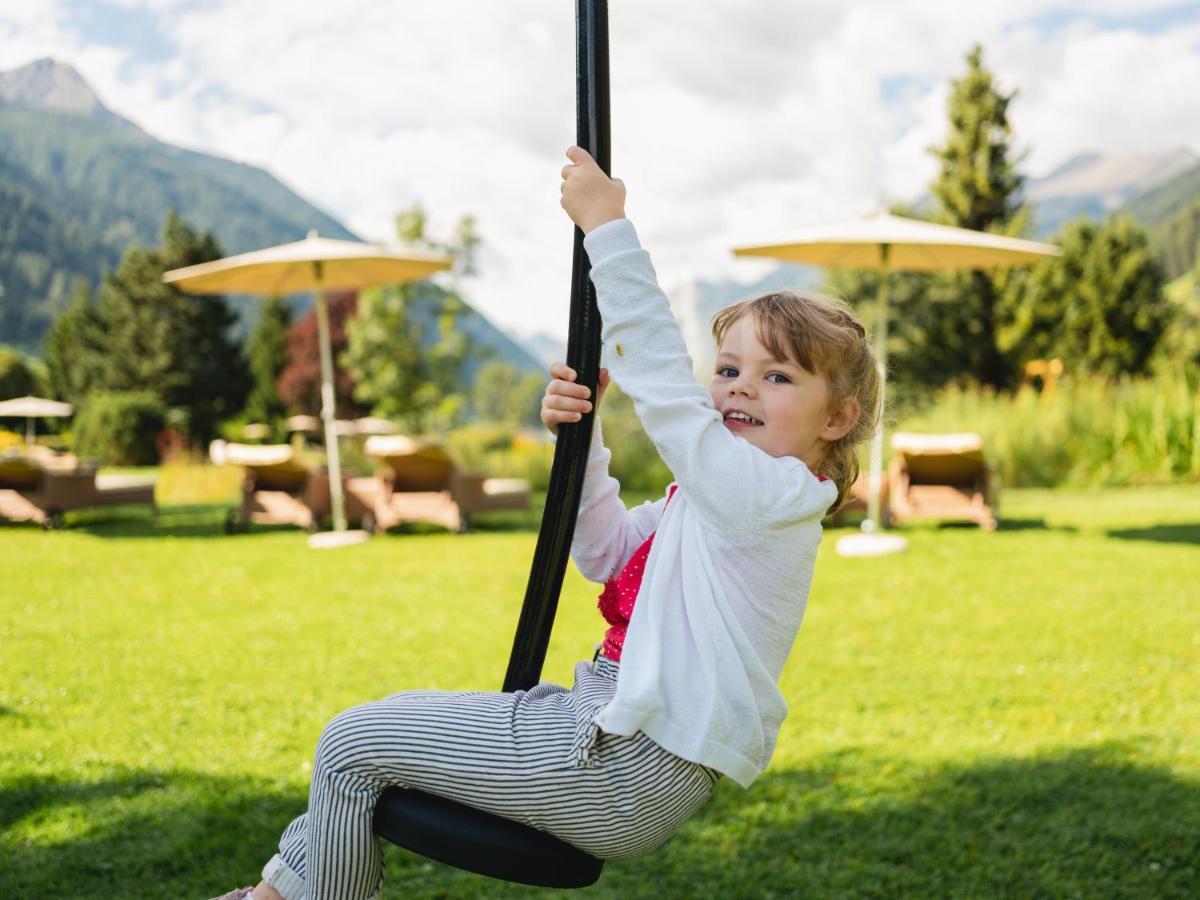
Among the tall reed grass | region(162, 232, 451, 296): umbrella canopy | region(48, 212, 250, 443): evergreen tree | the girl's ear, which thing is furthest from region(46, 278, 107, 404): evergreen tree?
the girl's ear

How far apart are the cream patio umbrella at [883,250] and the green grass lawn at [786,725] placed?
140 cm

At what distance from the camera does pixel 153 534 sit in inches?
436

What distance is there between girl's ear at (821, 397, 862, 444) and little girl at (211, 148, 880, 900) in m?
0.12

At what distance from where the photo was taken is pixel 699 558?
1.72 m

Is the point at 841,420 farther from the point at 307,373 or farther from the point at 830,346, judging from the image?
the point at 307,373

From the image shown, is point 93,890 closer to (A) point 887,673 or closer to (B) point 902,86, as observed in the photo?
(A) point 887,673

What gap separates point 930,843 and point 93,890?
2.55 m

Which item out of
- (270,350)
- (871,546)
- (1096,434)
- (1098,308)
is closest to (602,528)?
(871,546)

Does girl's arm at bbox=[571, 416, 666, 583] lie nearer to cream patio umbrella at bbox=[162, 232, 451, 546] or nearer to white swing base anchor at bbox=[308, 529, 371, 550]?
white swing base anchor at bbox=[308, 529, 371, 550]

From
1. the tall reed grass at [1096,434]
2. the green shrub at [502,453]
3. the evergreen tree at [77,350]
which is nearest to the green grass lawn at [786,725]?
the tall reed grass at [1096,434]

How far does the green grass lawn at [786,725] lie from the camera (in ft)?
10.7

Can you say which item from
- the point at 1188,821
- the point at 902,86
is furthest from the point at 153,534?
the point at 1188,821

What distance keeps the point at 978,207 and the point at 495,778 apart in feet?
97.3

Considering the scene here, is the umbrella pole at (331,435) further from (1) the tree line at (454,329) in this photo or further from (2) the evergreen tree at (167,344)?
(2) the evergreen tree at (167,344)
